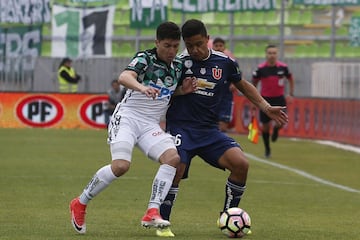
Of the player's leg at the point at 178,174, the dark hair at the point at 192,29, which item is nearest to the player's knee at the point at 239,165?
the player's leg at the point at 178,174

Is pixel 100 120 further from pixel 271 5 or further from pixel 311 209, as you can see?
pixel 311 209

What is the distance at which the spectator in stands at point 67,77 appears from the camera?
3156 cm

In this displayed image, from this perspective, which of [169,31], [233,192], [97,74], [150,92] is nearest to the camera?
[150,92]

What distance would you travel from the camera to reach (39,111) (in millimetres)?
31156

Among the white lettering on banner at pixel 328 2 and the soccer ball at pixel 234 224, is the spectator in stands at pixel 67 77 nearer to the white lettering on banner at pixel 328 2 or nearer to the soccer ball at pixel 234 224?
the white lettering on banner at pixel 328 2

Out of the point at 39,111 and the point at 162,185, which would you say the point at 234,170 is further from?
the point at 39,111

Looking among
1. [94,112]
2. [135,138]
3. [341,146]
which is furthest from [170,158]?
[94,112]

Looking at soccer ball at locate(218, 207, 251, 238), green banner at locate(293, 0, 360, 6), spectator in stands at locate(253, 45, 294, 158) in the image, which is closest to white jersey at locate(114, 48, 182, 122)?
soccer ball at locate(218, 207, 251, 238)

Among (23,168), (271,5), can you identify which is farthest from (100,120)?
(23,168)

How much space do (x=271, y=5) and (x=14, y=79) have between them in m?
7.31

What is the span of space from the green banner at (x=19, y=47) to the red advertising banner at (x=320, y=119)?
623 centimetres

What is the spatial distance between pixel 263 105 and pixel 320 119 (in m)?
16.9

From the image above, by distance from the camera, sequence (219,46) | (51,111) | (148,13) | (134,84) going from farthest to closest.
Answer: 1. (148,13)
2. (51,111)
3. (219,46)
4. (134,84)

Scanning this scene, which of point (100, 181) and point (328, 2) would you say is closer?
point (100, 181)
